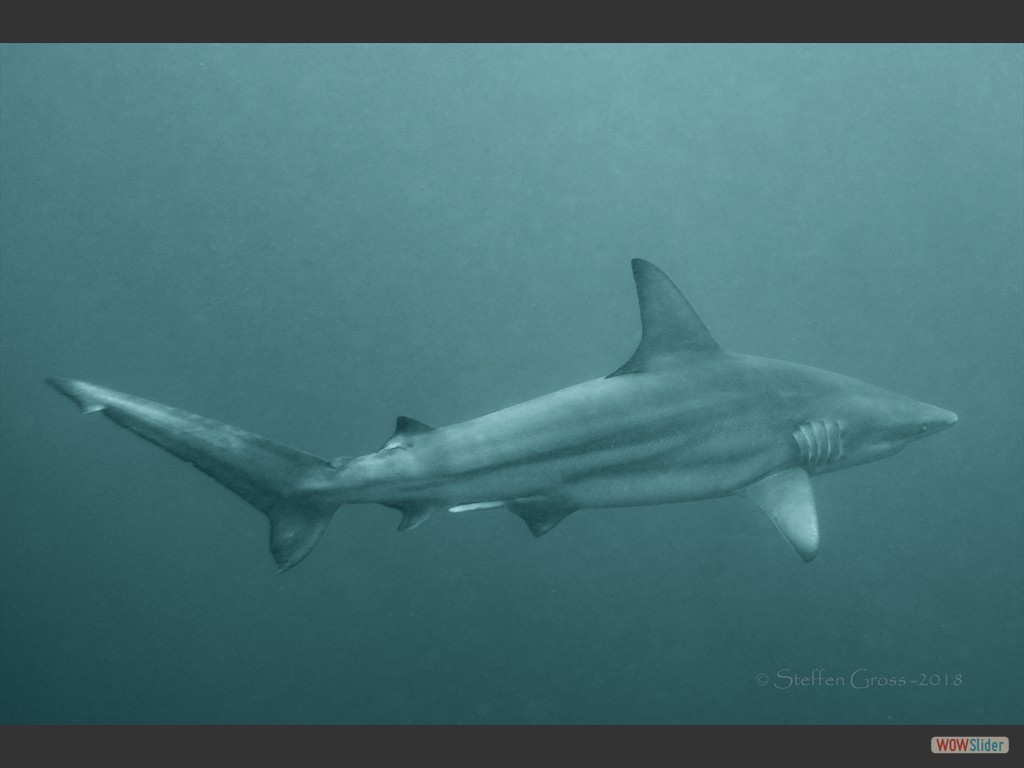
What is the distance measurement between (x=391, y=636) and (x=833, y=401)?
23.2 feet

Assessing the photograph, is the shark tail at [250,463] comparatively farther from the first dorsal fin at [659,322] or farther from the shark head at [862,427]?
the shark head at [862,427]

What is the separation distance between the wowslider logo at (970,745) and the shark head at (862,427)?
8.33ft

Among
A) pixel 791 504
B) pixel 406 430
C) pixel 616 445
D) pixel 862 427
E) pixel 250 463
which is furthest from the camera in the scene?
pixel 862 427

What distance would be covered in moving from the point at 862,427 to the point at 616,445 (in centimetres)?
213

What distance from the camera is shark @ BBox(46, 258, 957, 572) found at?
3969 millimetres

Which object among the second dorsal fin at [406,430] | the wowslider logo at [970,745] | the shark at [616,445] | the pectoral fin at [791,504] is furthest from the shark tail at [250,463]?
the wowslider logo at [970,745]

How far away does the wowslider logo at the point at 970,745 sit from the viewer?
19.7 ft

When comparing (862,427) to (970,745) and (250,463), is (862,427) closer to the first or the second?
(970,745)

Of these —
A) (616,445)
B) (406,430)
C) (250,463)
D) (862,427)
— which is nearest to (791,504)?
(862,427)

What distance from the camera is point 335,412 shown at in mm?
11742

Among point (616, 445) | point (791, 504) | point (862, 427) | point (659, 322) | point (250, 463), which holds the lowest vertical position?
point (791, 504)

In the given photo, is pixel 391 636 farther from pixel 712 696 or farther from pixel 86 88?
pixel 86 88

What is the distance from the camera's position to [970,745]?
6117mm

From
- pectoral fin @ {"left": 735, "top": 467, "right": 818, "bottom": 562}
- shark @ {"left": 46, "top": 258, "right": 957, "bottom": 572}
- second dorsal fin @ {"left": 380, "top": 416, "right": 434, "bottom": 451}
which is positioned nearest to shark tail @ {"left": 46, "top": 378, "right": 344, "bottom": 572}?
shark @ {"left": 46, "top": 258, "right": 957, "bottom": 572}
